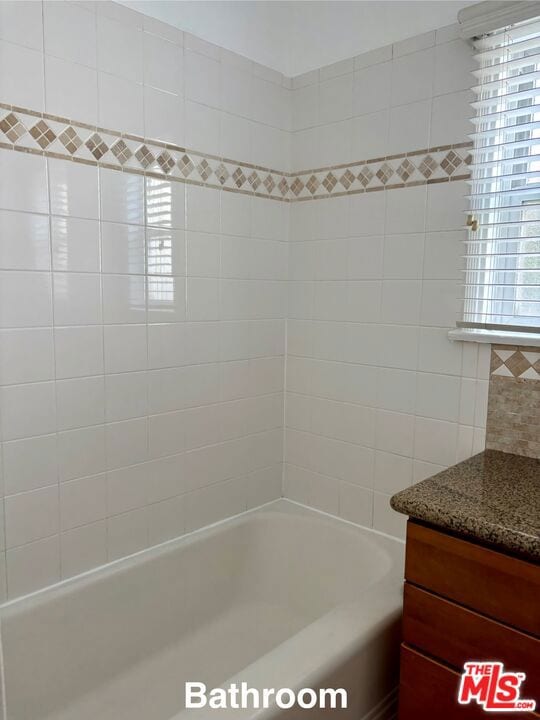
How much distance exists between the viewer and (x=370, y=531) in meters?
2.08

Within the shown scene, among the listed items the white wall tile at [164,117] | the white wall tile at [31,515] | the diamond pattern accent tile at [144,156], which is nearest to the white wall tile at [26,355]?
the white wall tile at [31,515]

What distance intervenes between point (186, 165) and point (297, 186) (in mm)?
549

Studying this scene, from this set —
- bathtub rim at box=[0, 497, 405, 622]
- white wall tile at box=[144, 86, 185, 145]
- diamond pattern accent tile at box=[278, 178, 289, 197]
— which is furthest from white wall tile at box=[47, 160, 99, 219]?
bathtub rim at box=[0, 497, 405, 622]

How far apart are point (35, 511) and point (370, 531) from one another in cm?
122

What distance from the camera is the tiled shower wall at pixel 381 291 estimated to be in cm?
180

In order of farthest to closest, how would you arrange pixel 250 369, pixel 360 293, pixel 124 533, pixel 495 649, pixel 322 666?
pixel 250 369 < pixel 360 293 < pixel 124 533 < pixel 322 666 < pixel 495 649

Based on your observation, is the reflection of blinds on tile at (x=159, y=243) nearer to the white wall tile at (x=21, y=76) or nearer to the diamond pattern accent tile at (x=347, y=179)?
the white wall tile at (x=21, y=76)

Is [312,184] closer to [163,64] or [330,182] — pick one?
[330,182]

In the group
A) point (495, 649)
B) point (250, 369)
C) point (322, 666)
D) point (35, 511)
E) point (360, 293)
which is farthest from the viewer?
point (250, 369)

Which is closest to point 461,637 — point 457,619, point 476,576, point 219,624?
point 457,619

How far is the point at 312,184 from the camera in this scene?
2184mm

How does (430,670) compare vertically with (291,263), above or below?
below

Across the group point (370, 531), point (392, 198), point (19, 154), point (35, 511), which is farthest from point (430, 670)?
point (19, 154)

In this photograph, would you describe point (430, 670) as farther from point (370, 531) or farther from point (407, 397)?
point (407, 397)
